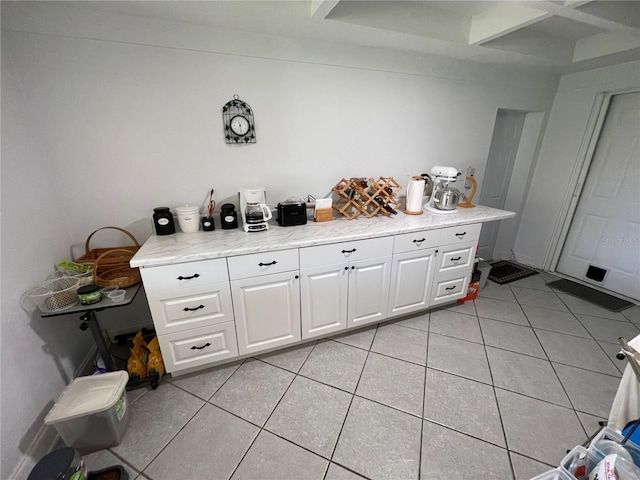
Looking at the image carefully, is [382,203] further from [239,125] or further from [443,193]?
[239,125]

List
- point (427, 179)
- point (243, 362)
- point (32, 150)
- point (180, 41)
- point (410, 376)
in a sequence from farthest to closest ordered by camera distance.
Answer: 1. point (427, 179)
2. point (243, 362)
3. point (410, 376)
4. point (180, 41)
5. point (32, 150)

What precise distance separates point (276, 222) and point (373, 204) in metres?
0.85

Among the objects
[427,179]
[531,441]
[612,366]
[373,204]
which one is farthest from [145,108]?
[612,366]

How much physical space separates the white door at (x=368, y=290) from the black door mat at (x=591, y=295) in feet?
7.47

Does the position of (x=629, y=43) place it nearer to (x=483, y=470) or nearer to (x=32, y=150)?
(x=483, y=470)

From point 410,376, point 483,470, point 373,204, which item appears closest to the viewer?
point 483,470

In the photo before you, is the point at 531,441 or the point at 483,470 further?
the point at 531,441

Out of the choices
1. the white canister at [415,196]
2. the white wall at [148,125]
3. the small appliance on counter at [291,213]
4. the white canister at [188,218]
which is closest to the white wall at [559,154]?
the white wall at [148,125]

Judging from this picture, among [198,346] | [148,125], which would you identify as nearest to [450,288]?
[198,346]

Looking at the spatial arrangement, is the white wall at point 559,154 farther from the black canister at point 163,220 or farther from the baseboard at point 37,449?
the baseboard at point 37,449

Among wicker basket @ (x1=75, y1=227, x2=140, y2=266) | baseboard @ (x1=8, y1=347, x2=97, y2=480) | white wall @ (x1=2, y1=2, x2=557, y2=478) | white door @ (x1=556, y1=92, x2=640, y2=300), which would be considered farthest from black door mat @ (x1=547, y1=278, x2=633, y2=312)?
baseboard @ (x1=8, y1=347, x2=97, y2=480)

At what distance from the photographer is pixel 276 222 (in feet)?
6.66

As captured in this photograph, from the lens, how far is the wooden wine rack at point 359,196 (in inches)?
83.7

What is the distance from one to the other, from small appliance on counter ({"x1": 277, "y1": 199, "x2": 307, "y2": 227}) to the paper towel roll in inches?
38.2
